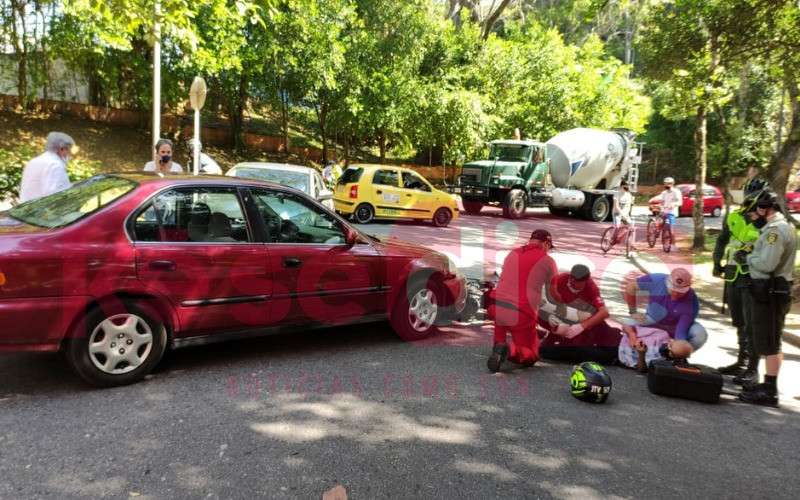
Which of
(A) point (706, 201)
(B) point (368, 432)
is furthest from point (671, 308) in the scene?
(A) point (706, 201)

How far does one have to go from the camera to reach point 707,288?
9875mm

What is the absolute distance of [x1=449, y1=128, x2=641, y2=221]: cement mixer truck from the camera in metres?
19.0

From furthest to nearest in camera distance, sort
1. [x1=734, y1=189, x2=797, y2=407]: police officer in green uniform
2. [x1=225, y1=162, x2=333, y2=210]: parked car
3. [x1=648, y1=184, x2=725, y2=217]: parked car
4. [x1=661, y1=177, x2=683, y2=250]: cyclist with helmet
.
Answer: [x1=648, y1=184, x2=725, y2=217]: parked car < [x1=661, y1=177, x2=683, y2=250]: cyclist with helmet < [x1=225, y1=162, x2=333, y2=210]: parked car < [x1=734, y1=189, x2=797, y2=407]: police officer in green uniform

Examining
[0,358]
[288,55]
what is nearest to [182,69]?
[288,55]

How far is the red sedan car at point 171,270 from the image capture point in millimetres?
3750

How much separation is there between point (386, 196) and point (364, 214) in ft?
2.58

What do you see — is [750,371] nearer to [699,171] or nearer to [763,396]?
[763,396]

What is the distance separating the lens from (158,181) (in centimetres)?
441

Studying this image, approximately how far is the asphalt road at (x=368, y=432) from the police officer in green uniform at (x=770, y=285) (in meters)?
0.24

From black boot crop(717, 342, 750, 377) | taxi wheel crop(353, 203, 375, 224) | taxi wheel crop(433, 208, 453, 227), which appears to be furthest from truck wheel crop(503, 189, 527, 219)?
black boot crop(717, 342, 750, 377)

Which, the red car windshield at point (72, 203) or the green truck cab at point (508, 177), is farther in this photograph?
the green truck cab at point (508, 177)

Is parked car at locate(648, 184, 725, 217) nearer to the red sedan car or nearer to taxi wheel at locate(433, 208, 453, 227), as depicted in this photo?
taxi wheel at locate(433, 208, 453, 227)

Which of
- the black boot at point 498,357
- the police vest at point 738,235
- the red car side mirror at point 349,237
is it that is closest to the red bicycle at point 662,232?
the police vest at point 738,235

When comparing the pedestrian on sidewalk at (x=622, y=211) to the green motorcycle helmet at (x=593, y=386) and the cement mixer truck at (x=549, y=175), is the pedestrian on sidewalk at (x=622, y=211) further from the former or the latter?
the green motorcycle helmet at (x=593, y=386)
